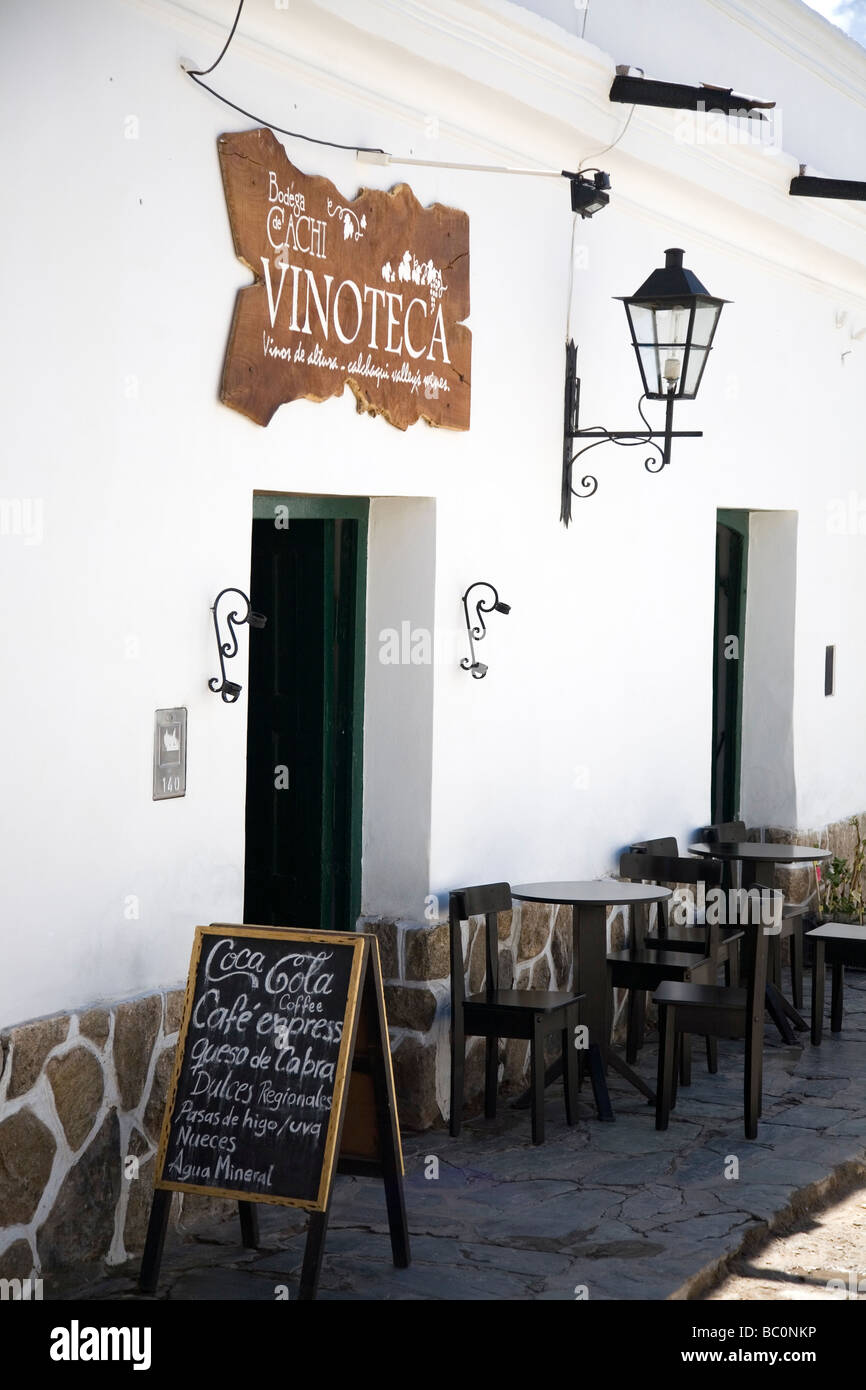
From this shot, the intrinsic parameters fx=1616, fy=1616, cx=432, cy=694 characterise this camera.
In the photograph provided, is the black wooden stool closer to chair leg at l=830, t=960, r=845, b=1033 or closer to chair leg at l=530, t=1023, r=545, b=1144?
chair leg at l=830, t=960, r=845, b=1033

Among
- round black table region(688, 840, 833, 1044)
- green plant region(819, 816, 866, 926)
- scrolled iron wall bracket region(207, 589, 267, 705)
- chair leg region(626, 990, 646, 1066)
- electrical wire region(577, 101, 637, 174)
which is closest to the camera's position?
scrolled iron wall bracket region(207, 589, 267, 705)

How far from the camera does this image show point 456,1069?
6.25 m

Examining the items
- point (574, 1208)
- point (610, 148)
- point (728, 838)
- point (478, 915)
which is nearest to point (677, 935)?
point (728, 838)

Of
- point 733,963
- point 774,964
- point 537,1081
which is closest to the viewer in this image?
point 537,1081

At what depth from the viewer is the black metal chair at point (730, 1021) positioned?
631 cm

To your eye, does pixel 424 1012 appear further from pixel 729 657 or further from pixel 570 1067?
pixel 729 657

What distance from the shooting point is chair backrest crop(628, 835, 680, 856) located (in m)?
7.77

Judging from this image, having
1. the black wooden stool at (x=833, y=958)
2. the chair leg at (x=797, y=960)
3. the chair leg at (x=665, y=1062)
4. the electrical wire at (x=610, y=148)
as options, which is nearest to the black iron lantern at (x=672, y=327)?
the electrical wire at (x=610, y=148)

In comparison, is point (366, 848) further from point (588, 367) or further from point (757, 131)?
point (757, 131)

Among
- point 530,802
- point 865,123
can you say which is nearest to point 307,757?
point 530,802

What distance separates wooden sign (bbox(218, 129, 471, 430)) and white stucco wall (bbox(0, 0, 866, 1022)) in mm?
82

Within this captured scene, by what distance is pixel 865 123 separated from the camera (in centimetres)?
1053

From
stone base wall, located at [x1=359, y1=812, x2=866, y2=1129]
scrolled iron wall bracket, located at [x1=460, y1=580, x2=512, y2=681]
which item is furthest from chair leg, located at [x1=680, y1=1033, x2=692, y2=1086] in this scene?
scrolled iron wall bracket, located at [x1=460, y1=580, x2=512, y2=681]

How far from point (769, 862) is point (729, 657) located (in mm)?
1827
